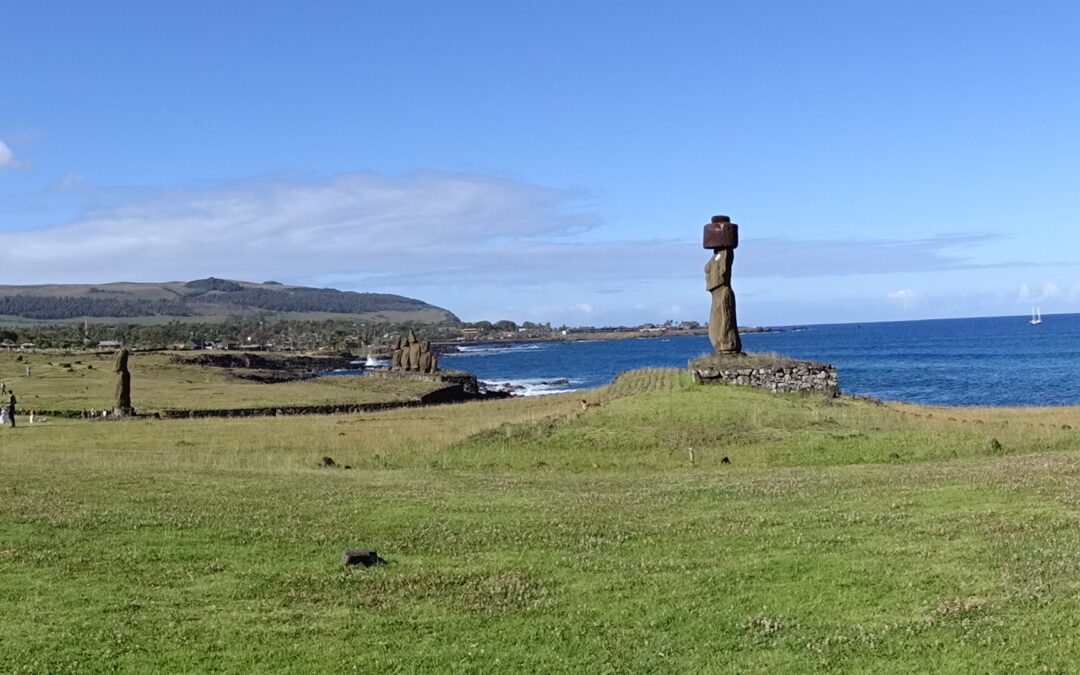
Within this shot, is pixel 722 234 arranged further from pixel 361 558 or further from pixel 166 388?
pixel 166 388

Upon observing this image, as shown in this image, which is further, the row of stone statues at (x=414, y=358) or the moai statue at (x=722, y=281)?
the row of stone statues at (x=414, y=358)

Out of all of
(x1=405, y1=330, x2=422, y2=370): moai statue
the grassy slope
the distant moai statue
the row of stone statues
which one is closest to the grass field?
the distant moai statue

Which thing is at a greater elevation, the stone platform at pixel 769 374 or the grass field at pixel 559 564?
the stone platform at pixel 769 374

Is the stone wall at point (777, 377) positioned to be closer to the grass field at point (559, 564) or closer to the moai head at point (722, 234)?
the moai head at point (722, 234)

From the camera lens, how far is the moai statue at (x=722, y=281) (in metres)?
42.2

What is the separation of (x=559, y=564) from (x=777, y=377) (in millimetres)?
28026

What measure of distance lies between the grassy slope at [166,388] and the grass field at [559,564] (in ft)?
113

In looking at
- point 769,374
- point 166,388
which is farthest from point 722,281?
point 166,388

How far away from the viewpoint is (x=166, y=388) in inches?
2968

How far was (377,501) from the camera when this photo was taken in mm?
19719

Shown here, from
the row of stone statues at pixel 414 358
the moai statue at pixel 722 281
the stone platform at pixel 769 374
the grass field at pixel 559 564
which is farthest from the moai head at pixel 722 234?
the row of stone statues at pixel 414 358

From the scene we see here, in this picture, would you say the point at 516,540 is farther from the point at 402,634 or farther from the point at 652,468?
the point at 652,468

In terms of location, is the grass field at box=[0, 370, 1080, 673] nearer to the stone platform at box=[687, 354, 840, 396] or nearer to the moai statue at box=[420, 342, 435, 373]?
the stone platform at box=[687, 354, 840, 396]

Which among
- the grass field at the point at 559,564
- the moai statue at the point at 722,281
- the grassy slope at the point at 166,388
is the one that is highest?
the moai statue at the point at 722,281
